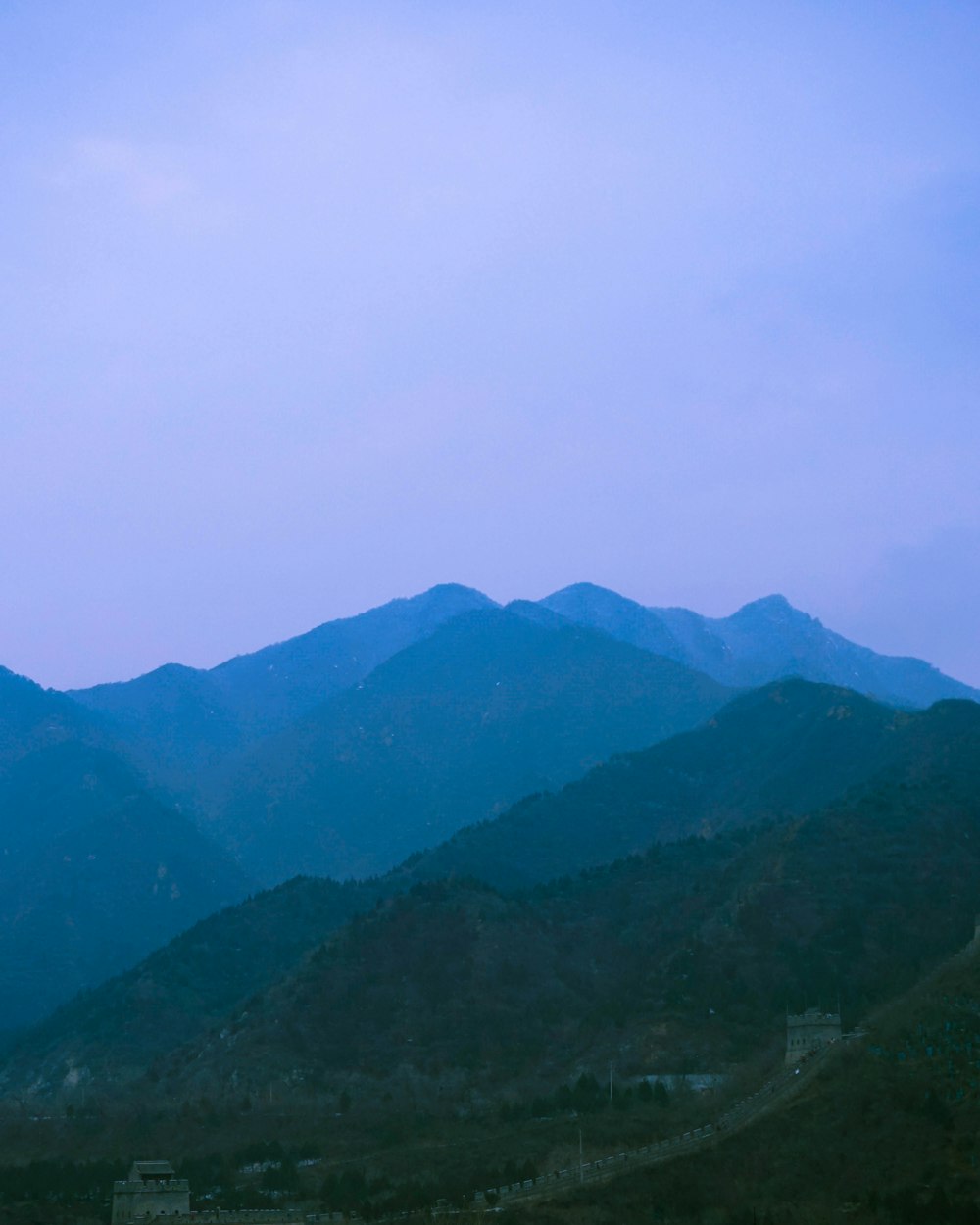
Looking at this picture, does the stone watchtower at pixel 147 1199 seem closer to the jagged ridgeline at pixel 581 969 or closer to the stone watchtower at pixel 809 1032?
the stone watchtower at pixel 809 1032

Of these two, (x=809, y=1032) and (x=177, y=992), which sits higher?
(x=177, y=992)

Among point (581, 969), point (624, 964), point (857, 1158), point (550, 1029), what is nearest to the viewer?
point (857, 1158)

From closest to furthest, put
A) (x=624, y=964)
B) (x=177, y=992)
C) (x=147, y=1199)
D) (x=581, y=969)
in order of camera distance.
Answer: (x=147, y=1199)
(x=624, y=964)
(x=581, y=969)
(x=177, y=992)

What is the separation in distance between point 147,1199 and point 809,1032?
134 feet

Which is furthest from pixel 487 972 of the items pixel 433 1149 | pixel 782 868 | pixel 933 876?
pixel 433 1149

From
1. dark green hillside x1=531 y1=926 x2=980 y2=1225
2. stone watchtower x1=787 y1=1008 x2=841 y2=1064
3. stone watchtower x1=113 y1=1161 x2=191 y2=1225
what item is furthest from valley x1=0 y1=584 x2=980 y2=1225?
stone watchtower x1=113 y1=1161 x2=191 y2=1225

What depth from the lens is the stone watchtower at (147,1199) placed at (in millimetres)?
83312

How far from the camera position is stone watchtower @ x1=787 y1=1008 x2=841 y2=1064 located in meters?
105

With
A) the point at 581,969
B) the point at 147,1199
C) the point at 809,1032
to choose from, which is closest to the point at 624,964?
the point at 581,969

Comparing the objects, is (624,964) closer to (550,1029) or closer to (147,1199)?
(550,1029)

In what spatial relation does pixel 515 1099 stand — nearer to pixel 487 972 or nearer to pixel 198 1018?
pixel 487 972

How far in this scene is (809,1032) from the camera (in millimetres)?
105625

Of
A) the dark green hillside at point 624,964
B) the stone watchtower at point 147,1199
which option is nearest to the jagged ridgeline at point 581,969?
the dark green hillside at point 624,964

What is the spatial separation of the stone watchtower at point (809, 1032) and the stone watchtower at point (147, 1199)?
37564mm
